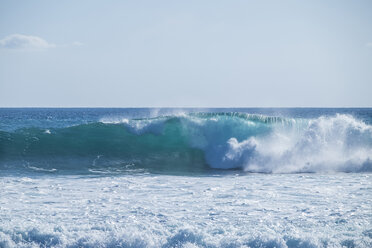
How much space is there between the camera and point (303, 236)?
517 centimetres

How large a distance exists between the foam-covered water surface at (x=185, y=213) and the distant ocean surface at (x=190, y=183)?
2 centimetres

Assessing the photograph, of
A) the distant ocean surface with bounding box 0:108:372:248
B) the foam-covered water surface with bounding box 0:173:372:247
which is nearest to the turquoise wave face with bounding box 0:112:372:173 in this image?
the distant ocean surface with bounding box 0:108:372:248

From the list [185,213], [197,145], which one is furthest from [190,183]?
[197,145]

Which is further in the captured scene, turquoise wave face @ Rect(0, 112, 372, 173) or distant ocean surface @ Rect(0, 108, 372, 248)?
turquoise wave face @ Rect(0, 112, 372, 173)

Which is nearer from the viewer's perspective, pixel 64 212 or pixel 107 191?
pixel 64 212

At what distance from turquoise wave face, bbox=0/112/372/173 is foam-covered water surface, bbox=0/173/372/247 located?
A: 2.33 metres

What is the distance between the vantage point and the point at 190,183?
343 inches

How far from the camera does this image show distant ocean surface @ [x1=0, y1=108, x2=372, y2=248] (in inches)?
209

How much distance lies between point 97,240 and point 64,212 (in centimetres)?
133

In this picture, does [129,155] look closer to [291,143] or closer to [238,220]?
[291,143]

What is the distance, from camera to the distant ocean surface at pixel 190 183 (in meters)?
5.32

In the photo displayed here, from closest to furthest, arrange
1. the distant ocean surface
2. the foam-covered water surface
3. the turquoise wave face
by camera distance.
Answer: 1. the foam-covered water surface
2. the distant ocean surface
3. the turquoise wave face

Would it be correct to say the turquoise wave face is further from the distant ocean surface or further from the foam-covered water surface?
the foam-covered water surface

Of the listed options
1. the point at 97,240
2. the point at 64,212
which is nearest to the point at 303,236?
the point at 97,240
